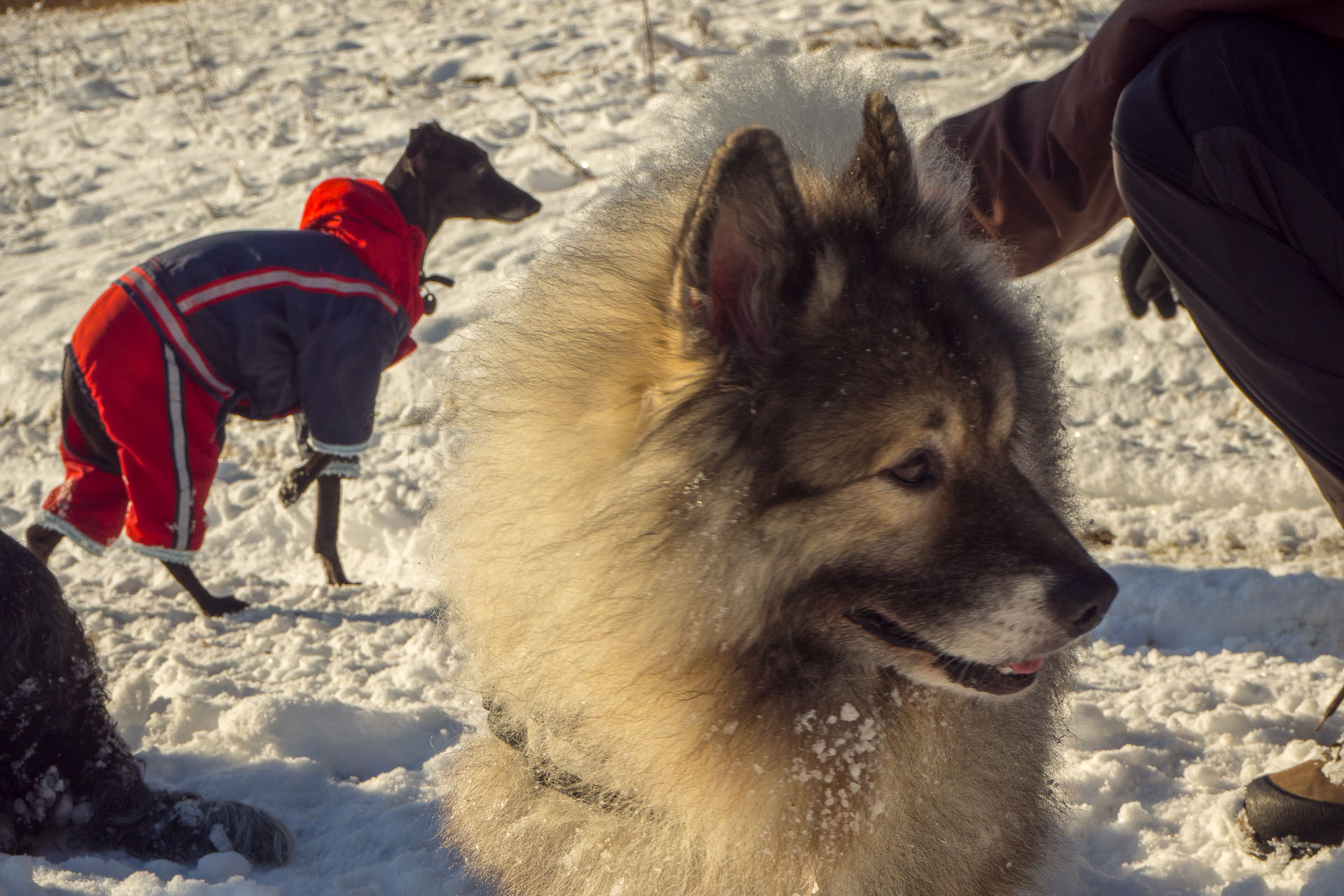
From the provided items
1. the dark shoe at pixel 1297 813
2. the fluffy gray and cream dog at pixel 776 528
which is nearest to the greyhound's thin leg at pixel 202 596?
the fluffy gray and cream dog at pixel 776 528

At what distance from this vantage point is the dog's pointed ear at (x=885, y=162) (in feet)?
5.27

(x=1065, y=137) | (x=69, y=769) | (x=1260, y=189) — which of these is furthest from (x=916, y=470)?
(x=69, y=769)

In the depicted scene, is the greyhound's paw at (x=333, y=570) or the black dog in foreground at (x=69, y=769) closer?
the black dog in foreground at (x=69, y=769)

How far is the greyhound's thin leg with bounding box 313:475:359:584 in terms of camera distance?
3.85 meters

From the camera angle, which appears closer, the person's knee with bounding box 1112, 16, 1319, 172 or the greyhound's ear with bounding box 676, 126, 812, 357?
the greyhound's ear with bounding box 676, 126, 812, 357

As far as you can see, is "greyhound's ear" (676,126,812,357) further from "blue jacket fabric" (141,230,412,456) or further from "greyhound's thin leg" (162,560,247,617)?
"greyhound's thin leg" (162,560,247,617)

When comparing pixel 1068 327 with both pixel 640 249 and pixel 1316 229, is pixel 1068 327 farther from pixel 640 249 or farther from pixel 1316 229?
pixel 640 249

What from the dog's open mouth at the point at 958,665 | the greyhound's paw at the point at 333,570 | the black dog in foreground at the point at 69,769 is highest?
the dog's open mouth at the point at 958,665

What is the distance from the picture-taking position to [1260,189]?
1596mm

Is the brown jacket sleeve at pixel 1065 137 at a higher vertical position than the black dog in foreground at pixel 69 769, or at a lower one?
higher

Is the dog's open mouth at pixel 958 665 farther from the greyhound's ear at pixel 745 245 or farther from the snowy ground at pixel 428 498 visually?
the snowy ground at pixel 428 498

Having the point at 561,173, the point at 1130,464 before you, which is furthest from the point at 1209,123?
the point at 561,173

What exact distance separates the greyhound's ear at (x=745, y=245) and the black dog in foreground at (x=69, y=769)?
62.9 inches

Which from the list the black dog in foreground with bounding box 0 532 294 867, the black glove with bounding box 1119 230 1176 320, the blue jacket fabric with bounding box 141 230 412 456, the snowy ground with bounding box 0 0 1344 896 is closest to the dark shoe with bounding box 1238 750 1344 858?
the snowy ground with bounding box 0 0 1344 896
